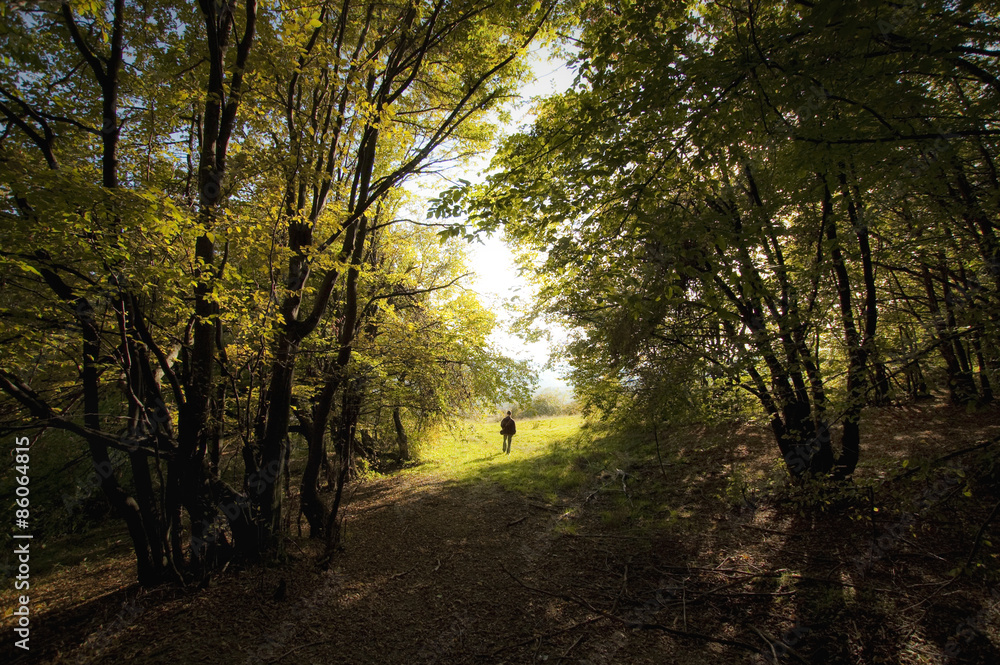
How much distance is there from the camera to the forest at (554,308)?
3.31m

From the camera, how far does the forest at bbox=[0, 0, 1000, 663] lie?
331cm

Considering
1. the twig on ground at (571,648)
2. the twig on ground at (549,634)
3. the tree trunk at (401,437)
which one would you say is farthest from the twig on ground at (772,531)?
the tree trunk at (401,437)

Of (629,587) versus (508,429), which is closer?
(629,587)

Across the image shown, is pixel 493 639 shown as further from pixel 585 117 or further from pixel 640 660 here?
pixel 585 117

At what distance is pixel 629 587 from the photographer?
189 inches

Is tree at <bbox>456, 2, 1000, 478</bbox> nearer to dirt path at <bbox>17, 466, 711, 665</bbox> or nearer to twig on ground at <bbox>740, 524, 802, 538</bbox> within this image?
twig on ground at <bbox>740, 524, 802, 538</bbox>

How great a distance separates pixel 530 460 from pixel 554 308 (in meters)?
6.00

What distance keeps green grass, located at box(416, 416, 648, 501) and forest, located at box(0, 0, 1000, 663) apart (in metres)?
0.98

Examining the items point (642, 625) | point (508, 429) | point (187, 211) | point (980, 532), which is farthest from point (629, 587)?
point (508, 429)

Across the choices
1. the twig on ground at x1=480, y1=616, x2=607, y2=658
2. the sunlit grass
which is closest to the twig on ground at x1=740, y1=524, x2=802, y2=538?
the twig on ground at x1=480, y1=616, x2=607, y2=658

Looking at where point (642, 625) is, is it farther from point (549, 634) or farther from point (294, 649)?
point (294, 649)

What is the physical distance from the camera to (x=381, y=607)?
4914 millimetres

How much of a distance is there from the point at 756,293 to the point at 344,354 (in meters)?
6.69

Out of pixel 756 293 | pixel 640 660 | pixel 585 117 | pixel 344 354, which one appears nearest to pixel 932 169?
pixel 756 293
